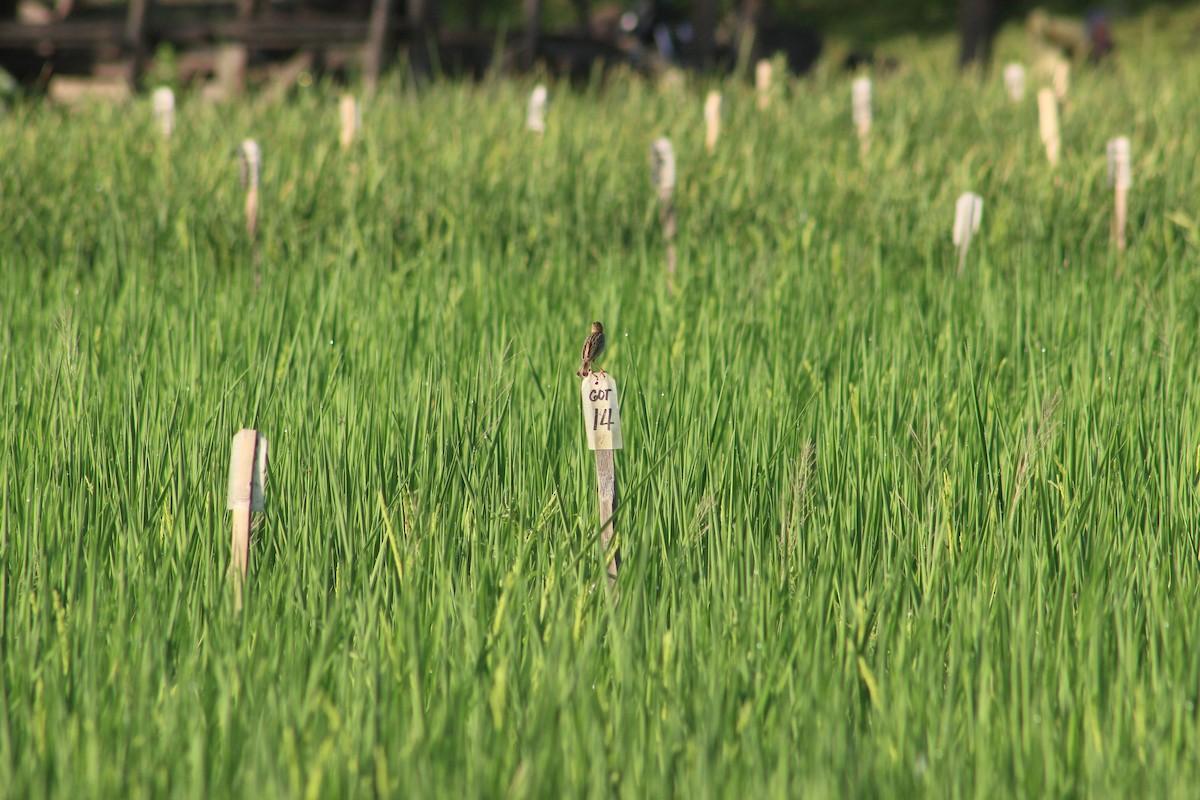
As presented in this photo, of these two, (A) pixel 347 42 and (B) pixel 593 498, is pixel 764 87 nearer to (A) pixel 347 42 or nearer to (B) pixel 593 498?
(A) pixel 347 42

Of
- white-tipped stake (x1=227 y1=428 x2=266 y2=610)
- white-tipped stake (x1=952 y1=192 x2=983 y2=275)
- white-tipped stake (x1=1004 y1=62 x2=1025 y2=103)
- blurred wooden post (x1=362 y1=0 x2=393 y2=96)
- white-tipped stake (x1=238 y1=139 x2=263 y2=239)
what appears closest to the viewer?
white-tipped stake (x1=227 y1=428 x2=266 y2=610)

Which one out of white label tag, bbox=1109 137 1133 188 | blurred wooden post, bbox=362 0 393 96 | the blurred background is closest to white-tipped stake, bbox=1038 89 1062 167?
white label tag, bbox=1109 137 1133 188

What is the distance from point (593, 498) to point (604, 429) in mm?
352

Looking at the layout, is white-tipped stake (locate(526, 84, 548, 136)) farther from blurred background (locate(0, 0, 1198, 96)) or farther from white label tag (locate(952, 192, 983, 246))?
white label tag (locate(952, 192, 983, 246))

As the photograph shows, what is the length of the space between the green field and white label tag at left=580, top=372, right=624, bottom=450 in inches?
7.3

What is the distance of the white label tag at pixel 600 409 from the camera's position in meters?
1.91

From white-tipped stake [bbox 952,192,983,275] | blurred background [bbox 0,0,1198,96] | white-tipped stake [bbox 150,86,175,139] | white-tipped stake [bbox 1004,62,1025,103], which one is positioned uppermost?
blurred background [bbox 0,0,1198,96]

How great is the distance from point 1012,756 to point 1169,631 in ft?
1.52

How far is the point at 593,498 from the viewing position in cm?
224

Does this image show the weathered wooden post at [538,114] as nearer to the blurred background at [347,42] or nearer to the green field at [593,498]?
the blurred background at [347,42]

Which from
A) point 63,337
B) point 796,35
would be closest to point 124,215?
point 63,337

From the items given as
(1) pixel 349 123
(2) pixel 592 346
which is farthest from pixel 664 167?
(2) pixel 592 346

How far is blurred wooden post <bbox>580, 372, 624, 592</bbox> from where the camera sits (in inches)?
75.1

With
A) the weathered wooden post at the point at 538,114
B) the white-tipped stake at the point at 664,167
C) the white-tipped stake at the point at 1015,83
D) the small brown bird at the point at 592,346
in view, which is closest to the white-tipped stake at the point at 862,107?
the weathered wooden post at the point at 538,114
